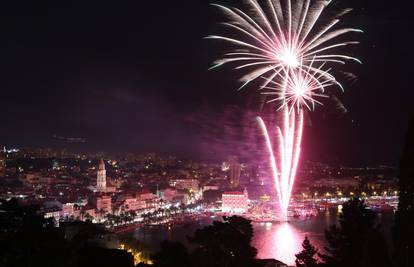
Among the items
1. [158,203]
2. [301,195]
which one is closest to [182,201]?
[158,203]

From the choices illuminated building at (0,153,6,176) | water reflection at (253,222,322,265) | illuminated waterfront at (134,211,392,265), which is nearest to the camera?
water reflection at (253,222,322,265)

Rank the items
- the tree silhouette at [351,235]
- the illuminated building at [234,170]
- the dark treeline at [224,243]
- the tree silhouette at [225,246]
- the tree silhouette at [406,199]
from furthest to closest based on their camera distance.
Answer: the illuminated building at [234,170] < the tree silhouette at [225,246] < the tree silhouette at [351,235] < the tree silhouette at [406,199] < the dark treeline at [224,243]

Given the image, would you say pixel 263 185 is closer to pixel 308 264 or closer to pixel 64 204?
pixel 64 204

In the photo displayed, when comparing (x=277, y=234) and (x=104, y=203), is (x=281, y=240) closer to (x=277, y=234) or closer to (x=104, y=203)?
(x=277, y=234)

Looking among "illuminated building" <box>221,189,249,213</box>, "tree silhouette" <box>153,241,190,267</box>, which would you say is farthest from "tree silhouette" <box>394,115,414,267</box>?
"illuminated building" <box>221,189,249,213</box>

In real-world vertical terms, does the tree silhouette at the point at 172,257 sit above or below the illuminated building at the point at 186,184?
below

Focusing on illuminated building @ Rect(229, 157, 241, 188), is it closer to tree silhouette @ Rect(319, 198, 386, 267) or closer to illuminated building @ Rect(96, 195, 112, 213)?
illuminated building @ Rect(96, 195, 112, 213)

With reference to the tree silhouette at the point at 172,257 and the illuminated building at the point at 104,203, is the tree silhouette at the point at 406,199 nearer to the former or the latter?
the tree silhouette at the point at 172,257

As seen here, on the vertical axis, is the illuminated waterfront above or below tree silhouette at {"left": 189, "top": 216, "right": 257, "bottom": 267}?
below

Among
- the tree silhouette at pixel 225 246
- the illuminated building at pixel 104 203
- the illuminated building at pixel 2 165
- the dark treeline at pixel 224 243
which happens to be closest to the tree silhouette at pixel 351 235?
the dark treeline at pixel 224 243


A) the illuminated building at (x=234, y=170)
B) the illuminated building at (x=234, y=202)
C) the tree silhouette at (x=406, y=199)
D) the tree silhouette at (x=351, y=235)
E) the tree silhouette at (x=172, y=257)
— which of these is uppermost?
the illuminated building at (x=234, y=170)

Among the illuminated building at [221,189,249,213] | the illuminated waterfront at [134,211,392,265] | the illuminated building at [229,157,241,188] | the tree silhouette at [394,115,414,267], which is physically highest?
Answer: the illuminated building at [229,157,241,188]
